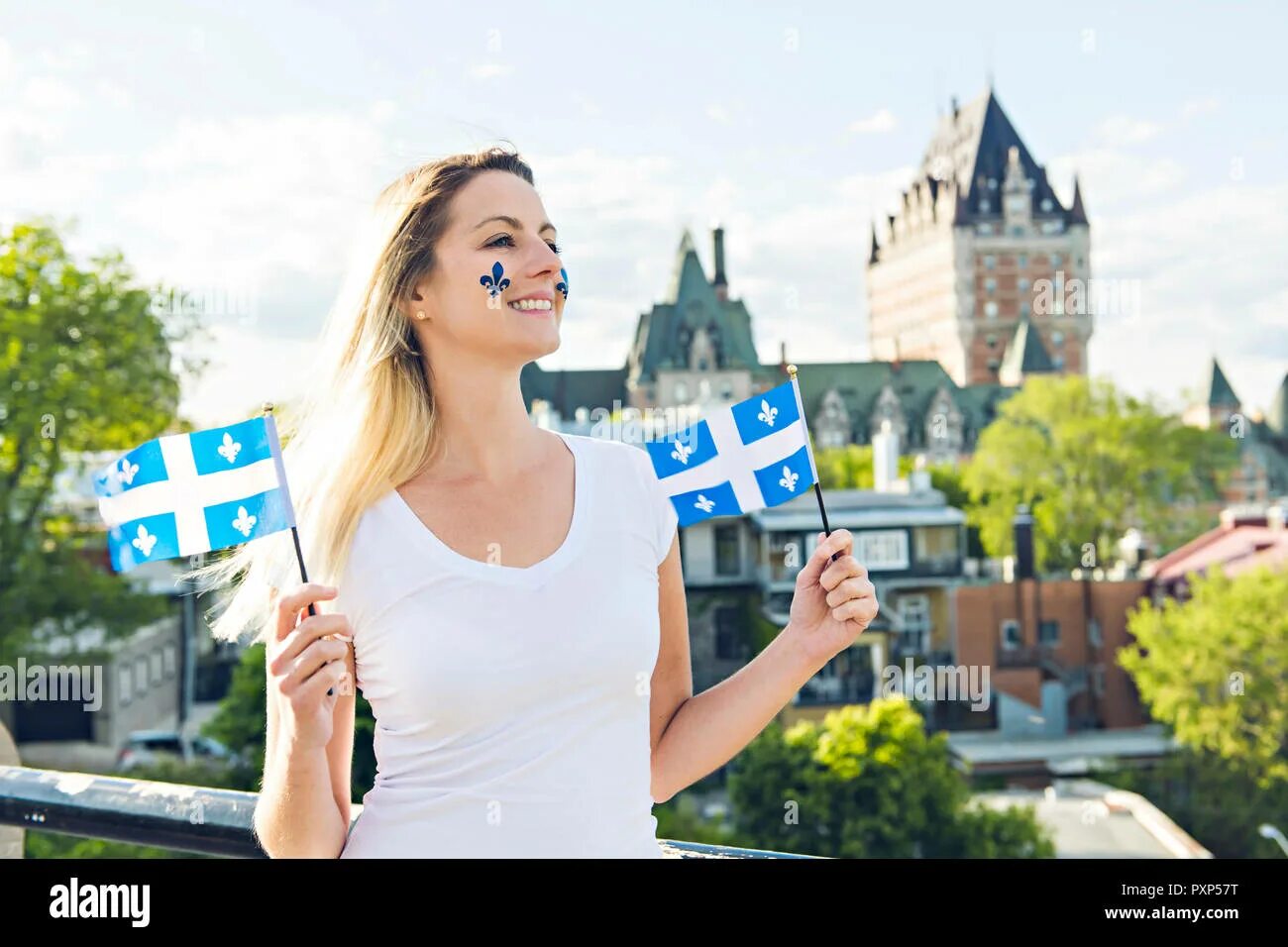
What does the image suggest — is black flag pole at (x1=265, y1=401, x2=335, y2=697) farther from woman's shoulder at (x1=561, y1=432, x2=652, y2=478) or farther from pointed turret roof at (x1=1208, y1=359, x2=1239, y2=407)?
pointed turret roof at (x1=1208, y1=359, x2=1239, y2=407)

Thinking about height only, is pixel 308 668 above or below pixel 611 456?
below

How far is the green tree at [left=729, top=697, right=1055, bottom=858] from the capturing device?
2361 centimetres

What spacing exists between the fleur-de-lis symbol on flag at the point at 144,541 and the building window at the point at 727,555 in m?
28.7

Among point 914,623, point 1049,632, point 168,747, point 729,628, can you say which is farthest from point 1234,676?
point 168,747

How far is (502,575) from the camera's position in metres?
1.95

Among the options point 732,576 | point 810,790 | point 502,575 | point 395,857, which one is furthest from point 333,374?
point 732,576

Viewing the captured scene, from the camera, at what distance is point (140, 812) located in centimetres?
231

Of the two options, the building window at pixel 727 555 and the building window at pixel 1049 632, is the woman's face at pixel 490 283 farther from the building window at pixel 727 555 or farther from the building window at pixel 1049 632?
the building window at pixel 1049 632

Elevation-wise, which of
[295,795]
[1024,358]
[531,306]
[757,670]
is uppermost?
[1024,358]

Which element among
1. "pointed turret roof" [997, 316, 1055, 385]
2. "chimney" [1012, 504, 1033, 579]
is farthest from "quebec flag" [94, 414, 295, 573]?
"pointed turret roof" [997, 316, 1055, 385]

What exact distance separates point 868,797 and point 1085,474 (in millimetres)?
25972

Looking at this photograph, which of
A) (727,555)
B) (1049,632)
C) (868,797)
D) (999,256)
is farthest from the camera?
(999,256)

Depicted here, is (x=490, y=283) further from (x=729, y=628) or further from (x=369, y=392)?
(x=729, y=628)
